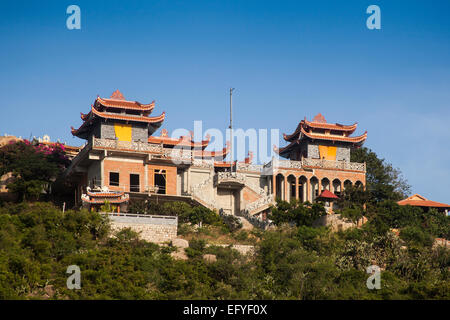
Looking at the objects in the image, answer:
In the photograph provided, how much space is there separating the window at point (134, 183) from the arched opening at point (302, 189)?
1261 centimetres

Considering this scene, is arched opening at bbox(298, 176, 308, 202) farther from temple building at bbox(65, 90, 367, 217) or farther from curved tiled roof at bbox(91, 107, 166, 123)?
curved tiled roof at bbox(91, 107, 166, 123)

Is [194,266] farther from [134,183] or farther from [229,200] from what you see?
[229,200]

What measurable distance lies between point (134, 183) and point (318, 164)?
46.8 feet

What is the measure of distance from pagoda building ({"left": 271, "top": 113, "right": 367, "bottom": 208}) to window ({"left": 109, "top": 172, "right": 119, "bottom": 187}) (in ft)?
38.3

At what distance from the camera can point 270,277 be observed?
133 feet

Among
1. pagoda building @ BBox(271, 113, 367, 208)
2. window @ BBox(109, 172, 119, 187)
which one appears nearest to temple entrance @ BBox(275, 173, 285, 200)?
pagoda building @ BBox(271, 113, 367, 208)

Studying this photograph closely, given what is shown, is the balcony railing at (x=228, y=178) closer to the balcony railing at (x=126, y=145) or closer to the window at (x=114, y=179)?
the balcony railing at (x=126, y=145)

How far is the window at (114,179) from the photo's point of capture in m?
50.6

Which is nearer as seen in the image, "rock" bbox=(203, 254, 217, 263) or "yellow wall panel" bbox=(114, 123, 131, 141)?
"rock" bbox=(203, 254, 217, 263)

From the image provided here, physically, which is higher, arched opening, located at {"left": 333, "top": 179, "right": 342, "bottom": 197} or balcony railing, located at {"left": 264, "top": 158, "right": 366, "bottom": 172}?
balcony railing, located at {"left": 264, "top": 158, "right": 366, "bottom": 172}

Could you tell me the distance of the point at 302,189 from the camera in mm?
57844

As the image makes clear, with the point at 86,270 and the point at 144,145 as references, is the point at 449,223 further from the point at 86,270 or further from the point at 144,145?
the point at 86,270

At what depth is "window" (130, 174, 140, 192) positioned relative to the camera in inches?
2014
